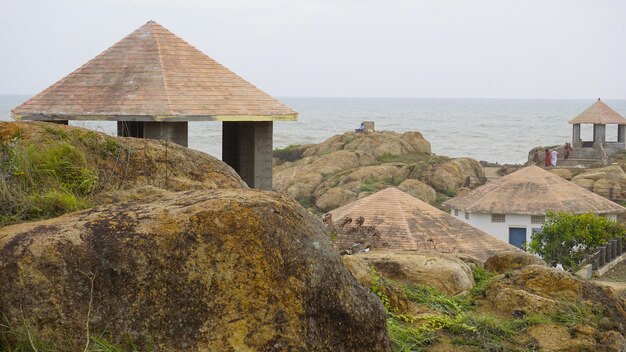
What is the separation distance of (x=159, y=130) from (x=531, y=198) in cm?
2462

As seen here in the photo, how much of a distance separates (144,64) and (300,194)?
104 ft

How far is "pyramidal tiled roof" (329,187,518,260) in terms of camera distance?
23297 millimetres

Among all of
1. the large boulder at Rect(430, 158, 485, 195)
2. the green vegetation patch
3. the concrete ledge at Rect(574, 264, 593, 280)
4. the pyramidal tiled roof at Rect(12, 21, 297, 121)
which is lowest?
the concrete ledge at Rect(574, 264, 593, 280)

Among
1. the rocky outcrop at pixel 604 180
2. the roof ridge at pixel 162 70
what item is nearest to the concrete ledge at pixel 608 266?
the rocky outcrop at pixel 604 180

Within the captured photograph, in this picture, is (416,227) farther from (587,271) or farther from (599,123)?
(599,123)

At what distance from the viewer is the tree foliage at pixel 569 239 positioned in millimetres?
30031

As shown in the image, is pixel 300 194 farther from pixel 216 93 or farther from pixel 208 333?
pixel 208 333

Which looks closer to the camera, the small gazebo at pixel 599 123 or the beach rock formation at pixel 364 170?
the beach rock formation at pixel 364 170

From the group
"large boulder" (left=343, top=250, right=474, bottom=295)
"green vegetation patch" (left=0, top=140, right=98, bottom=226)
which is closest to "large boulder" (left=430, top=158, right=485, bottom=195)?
"large boulder" (left=343, top=250, right=474, bottom=295)

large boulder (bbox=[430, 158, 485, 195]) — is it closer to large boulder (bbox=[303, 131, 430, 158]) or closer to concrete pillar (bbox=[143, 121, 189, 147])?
large boulder (bbox=[303, 131, 430, 158])

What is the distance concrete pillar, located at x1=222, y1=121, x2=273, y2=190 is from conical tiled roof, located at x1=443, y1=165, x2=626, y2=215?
21.5 m

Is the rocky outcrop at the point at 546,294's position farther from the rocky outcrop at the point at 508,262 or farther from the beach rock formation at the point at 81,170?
the beach rock formation at the point at 81,170

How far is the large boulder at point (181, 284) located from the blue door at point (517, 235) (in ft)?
107

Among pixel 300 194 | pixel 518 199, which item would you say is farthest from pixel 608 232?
pixel 300 194
